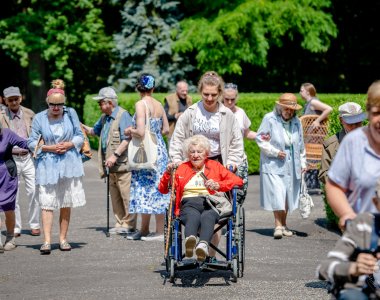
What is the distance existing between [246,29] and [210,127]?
19.5 meters

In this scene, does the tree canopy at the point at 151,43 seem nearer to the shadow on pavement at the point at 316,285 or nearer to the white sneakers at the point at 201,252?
the shadow on pavement at the point at 316,285

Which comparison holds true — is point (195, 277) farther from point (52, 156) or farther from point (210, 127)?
A: point (52, 156)

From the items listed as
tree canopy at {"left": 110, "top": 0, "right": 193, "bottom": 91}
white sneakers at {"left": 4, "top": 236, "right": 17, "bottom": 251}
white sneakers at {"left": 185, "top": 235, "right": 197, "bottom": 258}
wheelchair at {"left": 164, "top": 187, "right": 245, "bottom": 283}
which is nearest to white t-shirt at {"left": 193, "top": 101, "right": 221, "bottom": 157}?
wheelchair at {"left": 164, "top": 187, "right": 245, "bottom": 283}

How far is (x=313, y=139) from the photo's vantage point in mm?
18250

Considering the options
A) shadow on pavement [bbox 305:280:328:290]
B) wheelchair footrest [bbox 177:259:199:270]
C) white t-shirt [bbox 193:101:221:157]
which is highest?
white t-shirt [bbox 193:101:221:157]

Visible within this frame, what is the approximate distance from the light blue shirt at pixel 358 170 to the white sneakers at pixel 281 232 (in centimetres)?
698

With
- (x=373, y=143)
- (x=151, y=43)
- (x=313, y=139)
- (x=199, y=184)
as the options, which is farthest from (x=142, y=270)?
(x=151, y=43)

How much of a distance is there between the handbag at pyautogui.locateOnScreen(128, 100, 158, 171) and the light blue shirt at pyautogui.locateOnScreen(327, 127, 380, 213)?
6.69 m

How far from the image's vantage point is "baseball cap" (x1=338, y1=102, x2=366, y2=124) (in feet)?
32.5

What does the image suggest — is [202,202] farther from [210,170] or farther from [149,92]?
[149,92]

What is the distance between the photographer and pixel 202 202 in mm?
10016

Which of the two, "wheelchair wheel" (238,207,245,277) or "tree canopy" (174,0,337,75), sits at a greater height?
"tree canopy" (174,0,337,75)

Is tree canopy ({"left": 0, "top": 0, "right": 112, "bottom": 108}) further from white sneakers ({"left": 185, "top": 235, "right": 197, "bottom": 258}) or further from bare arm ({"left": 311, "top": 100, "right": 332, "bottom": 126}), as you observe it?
white sneakers ({"left": 185, "top": 235, "right": 197, "bottom": 258})

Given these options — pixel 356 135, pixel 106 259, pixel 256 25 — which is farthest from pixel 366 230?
pixel 256 25
